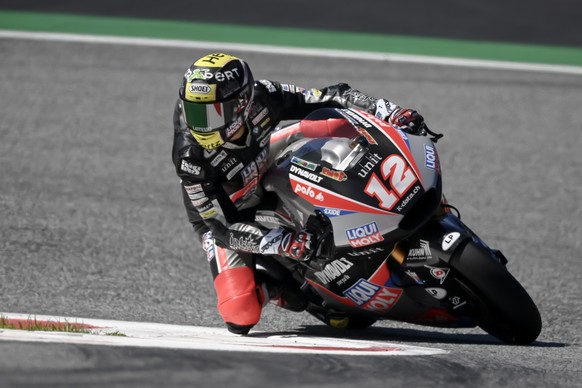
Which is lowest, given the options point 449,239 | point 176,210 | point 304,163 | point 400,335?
point 176,210

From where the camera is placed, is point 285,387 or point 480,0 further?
point 480,0

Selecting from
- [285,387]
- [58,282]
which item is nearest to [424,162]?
[285,387]

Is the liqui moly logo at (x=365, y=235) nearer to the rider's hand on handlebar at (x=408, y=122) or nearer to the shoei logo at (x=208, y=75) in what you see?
the rider's hand on handlebar at (x=408, y=122)

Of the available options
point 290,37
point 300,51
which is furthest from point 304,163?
point 290,37

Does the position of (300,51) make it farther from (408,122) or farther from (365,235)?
(365,235)

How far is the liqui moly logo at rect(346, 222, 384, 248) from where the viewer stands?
16.2 ft

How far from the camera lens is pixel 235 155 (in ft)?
17.8

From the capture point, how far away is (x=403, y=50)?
452 inches

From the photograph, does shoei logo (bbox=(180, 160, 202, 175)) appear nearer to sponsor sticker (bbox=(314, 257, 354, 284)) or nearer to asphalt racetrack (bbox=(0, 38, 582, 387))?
sponsor sticker (bbox=(314, 257, 354, 284))

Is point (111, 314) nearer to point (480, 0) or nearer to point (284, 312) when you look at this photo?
point (284, 312)

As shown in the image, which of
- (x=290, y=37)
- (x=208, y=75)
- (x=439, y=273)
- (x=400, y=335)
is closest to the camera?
(x=439, y=273)

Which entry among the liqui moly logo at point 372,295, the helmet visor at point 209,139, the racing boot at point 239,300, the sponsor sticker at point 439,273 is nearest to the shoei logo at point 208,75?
the helmet visor at point 209,139

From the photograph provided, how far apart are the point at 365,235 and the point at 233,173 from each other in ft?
2.89

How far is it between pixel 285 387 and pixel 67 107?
6.64 meters
